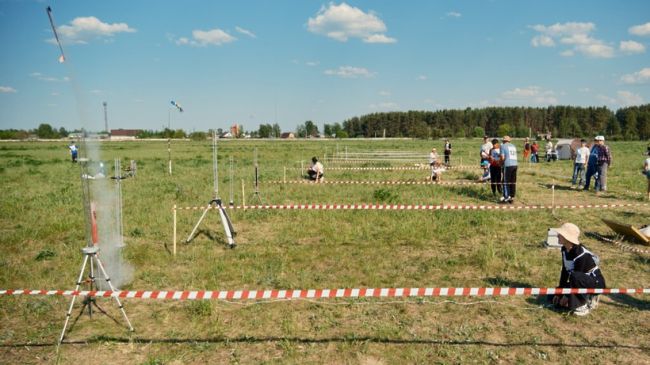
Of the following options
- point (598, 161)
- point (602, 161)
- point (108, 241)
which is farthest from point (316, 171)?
point (108, 241)

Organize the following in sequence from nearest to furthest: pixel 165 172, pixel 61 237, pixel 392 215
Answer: pixel 61 237
pixel 392 215
pixel 165 172

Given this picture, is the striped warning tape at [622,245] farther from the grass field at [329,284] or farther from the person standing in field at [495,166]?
the person standing in field at [495,166]

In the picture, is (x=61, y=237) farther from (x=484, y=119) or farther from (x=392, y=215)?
(x=484, y=119)

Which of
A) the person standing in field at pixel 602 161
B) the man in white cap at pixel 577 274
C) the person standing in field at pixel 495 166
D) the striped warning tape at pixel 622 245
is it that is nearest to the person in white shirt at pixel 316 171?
the person standing in field at pixel 495 166

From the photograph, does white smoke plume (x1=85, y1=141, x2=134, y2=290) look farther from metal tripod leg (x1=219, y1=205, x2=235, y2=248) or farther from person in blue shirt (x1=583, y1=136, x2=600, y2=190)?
person in blue shirt (x1=583, y1=136, x2=600, y2=190)

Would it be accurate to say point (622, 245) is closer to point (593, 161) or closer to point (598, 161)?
point (598, 161)

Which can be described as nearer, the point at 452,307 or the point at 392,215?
the point at 452,307

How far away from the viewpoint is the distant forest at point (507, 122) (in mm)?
127812

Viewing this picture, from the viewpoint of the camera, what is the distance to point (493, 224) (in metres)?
11.4

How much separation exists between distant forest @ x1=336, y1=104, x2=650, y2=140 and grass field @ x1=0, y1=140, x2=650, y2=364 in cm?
12637

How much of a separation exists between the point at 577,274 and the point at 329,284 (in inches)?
146

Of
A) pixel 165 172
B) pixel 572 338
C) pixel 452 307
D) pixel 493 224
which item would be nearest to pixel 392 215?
pixel 493 224

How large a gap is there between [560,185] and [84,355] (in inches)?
765

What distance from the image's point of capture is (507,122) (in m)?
150
